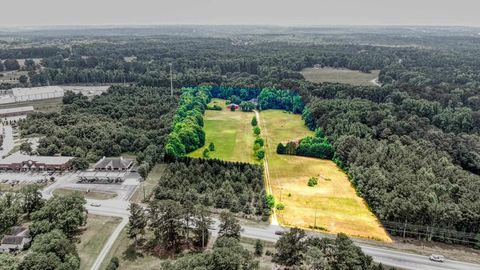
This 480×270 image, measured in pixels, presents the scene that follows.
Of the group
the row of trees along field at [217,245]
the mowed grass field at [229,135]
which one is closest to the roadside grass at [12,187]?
the row of trees along field at [217,245]

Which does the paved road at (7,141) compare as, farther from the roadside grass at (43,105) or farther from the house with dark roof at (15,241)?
the house with dark roof at (15,241)

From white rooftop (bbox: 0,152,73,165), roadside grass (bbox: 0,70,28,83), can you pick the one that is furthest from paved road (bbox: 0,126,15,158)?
roadside grass (bbox: 0,70,28,83)

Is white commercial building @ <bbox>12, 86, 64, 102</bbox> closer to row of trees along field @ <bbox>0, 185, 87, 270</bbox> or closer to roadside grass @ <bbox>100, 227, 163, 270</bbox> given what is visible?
row of trees along field @ <bbox>0, 185, 87, 270</bbox>

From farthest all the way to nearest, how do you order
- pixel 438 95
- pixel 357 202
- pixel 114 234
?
1. pixel 438 95
2. pixel 357 202
3. pixel 114 234

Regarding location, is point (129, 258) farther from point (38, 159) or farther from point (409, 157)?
point (409, 157)

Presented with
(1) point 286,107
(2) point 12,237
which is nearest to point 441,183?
(2) point 12,237

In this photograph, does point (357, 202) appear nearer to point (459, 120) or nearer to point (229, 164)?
point (229, 164)

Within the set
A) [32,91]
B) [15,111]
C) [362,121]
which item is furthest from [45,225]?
[32,91]
